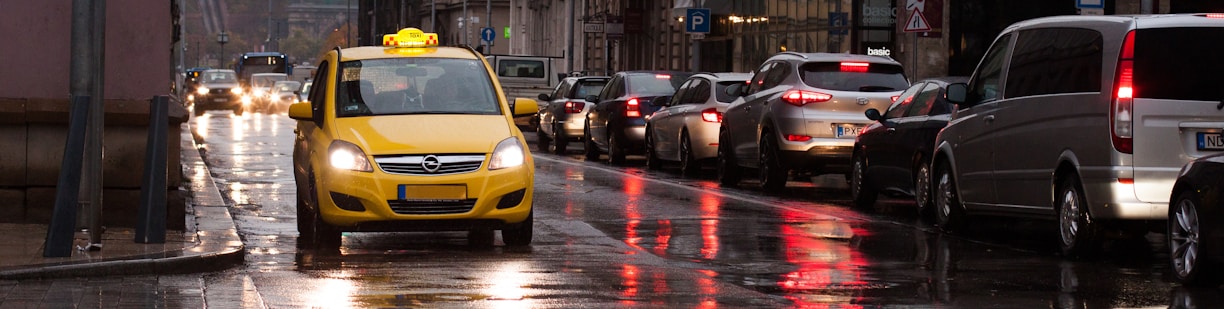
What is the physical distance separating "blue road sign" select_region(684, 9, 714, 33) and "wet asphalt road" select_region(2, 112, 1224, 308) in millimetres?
20390

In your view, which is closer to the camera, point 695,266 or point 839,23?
point 695,266

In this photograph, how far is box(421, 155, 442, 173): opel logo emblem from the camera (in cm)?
1291

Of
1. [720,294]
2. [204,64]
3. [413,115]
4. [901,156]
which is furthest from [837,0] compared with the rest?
[204,64]

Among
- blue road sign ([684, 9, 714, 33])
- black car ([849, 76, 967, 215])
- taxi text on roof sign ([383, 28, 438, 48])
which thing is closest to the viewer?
taxi text on roof sign ([383, 28, 438, 48])

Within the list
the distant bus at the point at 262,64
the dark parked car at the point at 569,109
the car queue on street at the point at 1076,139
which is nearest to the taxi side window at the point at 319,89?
the car queue on street at the point at 1076,139

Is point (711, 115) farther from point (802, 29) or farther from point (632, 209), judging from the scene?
point (802, 29)

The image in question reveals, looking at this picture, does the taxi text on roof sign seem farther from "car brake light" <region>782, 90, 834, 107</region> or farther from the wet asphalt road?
"car brake light" <region>782, 90, 834, 107</region>

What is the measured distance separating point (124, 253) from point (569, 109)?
20.9m

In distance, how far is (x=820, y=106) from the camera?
19516mm

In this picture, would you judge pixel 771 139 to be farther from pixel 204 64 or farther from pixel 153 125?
pixel 204 64

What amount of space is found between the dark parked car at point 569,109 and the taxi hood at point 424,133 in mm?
16987

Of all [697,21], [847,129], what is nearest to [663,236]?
[847,129]

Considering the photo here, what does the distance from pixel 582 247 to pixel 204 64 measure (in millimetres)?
189644

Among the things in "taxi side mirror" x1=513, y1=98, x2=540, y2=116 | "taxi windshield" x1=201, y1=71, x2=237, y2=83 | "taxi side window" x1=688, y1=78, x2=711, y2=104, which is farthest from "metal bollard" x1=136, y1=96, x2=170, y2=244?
"taxi windshield" x1=201, y1=71, x2=237, y2=83
